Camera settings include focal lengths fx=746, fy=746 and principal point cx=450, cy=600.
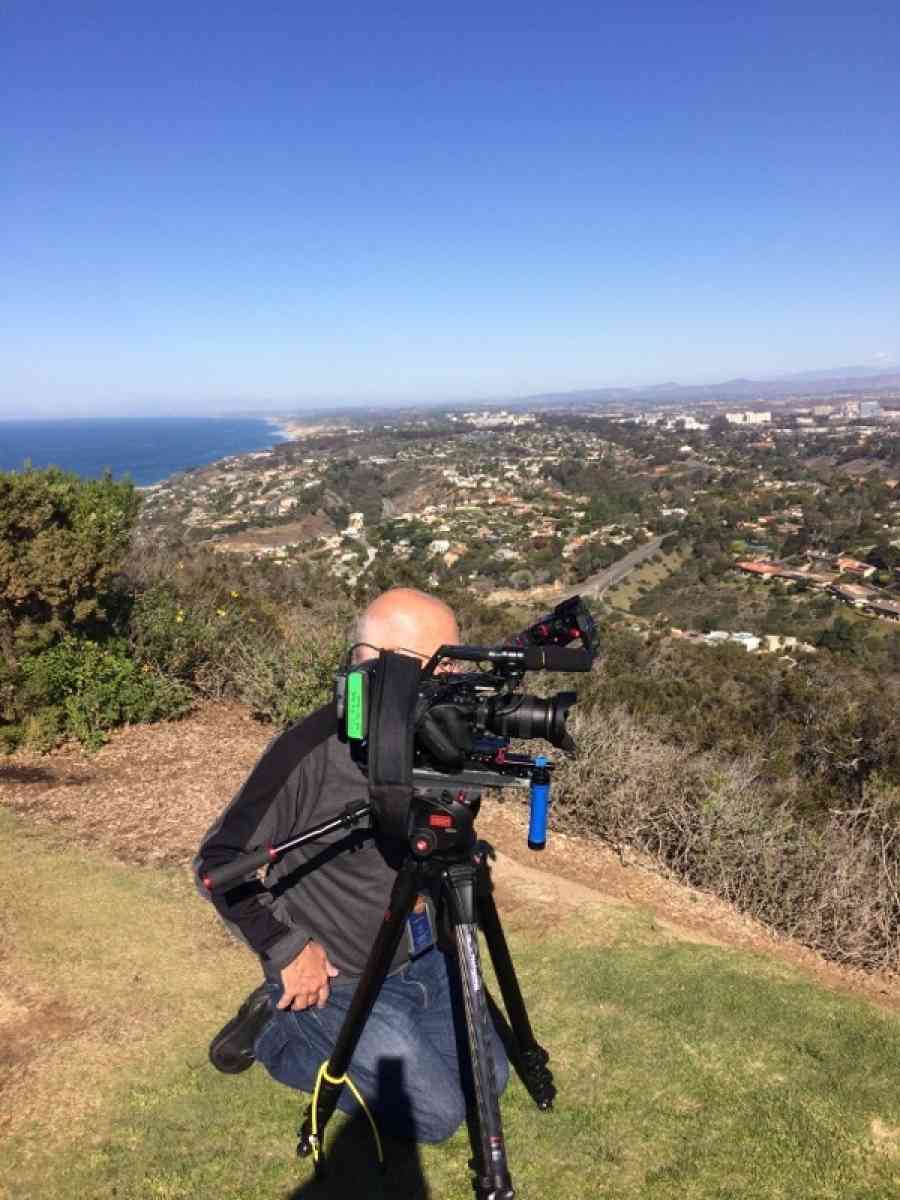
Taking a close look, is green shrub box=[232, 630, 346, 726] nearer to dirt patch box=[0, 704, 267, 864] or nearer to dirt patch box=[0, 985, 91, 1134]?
dirt patch box=[0, 704, 267, 864]

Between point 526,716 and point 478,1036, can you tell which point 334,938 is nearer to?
point 478,1036

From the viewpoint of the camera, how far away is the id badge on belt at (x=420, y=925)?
258 centimetres

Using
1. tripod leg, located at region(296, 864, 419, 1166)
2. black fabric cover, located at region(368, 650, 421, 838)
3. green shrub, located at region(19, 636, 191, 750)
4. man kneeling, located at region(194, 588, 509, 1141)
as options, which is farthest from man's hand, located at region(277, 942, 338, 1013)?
green shrub, located at region(19, 636, 191, 750)

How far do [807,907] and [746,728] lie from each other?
767 centimetres

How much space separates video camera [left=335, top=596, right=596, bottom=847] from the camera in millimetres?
1855

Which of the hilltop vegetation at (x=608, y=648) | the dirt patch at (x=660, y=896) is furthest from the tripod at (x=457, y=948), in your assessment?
the hilltop vegetation at (x=608, y=648)

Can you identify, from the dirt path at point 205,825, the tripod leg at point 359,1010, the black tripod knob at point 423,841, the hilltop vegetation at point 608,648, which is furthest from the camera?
the hilltop vegetation at point 608,648

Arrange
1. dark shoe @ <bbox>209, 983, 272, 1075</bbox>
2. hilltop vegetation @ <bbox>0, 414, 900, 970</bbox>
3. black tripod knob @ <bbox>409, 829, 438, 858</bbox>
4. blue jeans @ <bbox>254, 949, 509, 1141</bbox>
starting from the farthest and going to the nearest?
1. hilltop vegetation @ <bbox>0, 414, 900, 970</bbox>
2. dark shoe @ <bbox>209, 983, 272, 1075</bbox>
3. blue jeans @ <bbox>254, 949, 509, 1141</bbox>
4. black tripod knob @ <bbox>409, 829, 438, 858</bbox>

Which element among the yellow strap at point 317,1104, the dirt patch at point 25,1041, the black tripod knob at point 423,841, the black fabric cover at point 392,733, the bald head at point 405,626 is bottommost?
the dirt patch at point 25,1041

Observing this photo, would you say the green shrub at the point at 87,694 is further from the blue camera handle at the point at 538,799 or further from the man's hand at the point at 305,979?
the blue camera handle at the point at 538,799

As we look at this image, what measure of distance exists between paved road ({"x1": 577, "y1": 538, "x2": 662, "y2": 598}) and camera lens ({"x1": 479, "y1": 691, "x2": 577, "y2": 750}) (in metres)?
21.2

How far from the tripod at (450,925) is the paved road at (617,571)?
2102cm

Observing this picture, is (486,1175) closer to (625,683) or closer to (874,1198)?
(874,1198)

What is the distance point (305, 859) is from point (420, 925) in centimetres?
47
